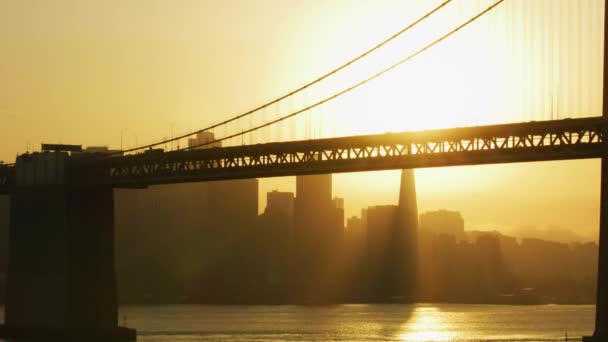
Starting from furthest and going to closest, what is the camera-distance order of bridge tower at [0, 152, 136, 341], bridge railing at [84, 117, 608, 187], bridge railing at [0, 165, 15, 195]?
bridge railing at [0, 165, 15, 195] < bridge tower at [0, 152, 136, 341] < bridge railing at [84, 117, 608, 187]

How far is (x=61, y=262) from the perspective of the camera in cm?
7281

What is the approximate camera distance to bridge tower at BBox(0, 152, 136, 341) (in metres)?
72.6

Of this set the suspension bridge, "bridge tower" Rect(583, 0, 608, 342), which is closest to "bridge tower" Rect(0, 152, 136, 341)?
the suspension bridge

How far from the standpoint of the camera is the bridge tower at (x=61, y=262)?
72562 mm

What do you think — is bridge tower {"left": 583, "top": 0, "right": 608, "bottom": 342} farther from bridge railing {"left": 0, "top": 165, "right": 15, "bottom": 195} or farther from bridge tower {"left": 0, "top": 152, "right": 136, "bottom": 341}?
bridge railing {"left": 0, "top": 165, "right": 15, "bottom": 195}

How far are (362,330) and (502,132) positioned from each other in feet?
160

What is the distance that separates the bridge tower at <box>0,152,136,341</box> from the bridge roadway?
1226mm

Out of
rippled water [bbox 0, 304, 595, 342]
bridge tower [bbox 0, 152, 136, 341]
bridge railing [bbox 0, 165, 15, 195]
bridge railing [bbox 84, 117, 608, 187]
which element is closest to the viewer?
bridge railing [bbox 84, 117, 608, 187]

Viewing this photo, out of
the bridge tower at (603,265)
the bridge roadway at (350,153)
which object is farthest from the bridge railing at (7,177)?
the bridge tower at (603,265)

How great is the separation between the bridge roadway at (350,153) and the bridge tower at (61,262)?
48.2 inches

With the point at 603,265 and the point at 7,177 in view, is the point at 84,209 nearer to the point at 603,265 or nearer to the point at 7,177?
the point at 7,177

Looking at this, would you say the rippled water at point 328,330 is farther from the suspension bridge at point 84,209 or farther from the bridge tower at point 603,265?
the bridge tower at point 603,265

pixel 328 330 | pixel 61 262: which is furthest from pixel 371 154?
pixel 328 330

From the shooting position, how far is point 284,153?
67.3 metres
